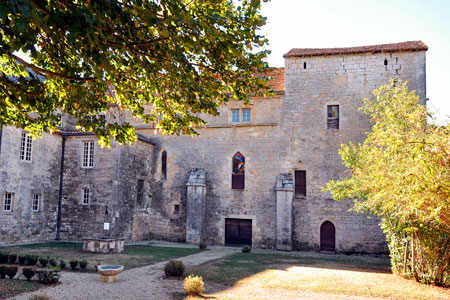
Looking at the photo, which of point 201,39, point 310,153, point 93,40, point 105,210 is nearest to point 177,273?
point 201,39

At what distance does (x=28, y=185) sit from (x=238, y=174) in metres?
11.9

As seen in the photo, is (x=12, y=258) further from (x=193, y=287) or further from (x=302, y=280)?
(x=302, y=280)

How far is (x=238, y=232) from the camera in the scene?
2245cm

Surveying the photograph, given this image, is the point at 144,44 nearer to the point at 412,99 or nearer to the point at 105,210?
the point at 412,99

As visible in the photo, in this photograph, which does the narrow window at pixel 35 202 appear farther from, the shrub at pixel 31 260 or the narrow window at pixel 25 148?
the shrub at pixel 31 260

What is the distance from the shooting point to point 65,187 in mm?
21891

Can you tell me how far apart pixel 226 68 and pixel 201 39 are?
81cm

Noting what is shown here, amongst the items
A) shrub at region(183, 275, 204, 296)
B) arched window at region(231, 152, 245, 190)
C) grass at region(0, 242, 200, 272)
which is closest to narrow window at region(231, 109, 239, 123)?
arched window at region(231, 152, 245, 190)

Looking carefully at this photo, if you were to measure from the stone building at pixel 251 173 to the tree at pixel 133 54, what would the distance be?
12620 millimetres

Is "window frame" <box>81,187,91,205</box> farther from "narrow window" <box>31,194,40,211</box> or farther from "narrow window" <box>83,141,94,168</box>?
"narrow window" <box>31,194,40,211</box>

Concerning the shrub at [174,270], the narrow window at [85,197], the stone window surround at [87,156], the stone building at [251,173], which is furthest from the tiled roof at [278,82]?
the shrub at [174,270]

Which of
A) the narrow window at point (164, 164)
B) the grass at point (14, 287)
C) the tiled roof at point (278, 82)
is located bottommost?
the grass at point (14, 287)

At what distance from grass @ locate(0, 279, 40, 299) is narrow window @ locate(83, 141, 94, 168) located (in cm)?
1215

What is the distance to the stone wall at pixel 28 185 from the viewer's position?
59.7 feet
